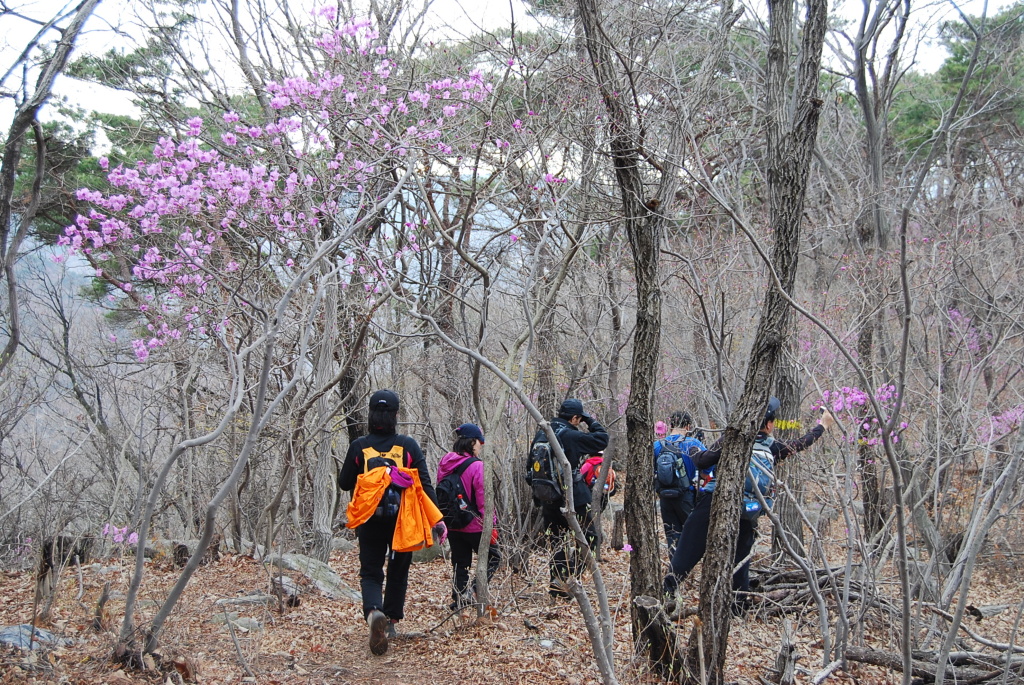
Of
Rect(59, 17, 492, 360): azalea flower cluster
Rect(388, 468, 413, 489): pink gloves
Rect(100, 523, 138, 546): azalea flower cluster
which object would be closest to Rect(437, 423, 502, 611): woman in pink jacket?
Rect(388, 468, 413, 489): pink gloves

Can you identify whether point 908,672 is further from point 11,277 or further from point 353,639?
point 11,277

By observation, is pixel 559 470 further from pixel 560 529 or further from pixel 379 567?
pixel 379 567

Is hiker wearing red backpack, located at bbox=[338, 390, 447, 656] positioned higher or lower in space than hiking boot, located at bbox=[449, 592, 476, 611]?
higher

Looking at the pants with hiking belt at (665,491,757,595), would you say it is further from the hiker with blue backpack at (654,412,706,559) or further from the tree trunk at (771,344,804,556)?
the tree trunk at (771,344,804,556)

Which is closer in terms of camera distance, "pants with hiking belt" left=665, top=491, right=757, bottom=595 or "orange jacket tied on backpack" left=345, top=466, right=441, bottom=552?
"orange jacket tied on backpack" left=345, top=466, right=441, bottom=552

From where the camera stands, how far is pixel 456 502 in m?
5.64

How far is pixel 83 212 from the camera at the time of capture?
10.1 metres

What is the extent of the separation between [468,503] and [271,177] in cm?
408

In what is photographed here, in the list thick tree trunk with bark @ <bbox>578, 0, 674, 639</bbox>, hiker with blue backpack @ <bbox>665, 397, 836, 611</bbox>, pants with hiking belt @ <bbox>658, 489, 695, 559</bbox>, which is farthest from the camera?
pants with hiking belt @ <bbox>658, 489, 695, 559</bbox>

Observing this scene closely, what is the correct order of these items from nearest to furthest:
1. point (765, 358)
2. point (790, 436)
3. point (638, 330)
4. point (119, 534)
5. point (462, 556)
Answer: point (765, 358), point (638, 330), point (462, 556), point (119, 534), point (790, 436)

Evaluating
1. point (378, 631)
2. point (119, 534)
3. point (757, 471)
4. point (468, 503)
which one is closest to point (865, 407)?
point (757, 471)

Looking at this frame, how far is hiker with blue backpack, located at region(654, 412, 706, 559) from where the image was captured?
6145 mm

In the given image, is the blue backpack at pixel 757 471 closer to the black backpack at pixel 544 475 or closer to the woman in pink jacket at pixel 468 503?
the black backpack at pixel 544 475

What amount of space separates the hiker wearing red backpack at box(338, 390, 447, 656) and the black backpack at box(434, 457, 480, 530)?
1.11ft
